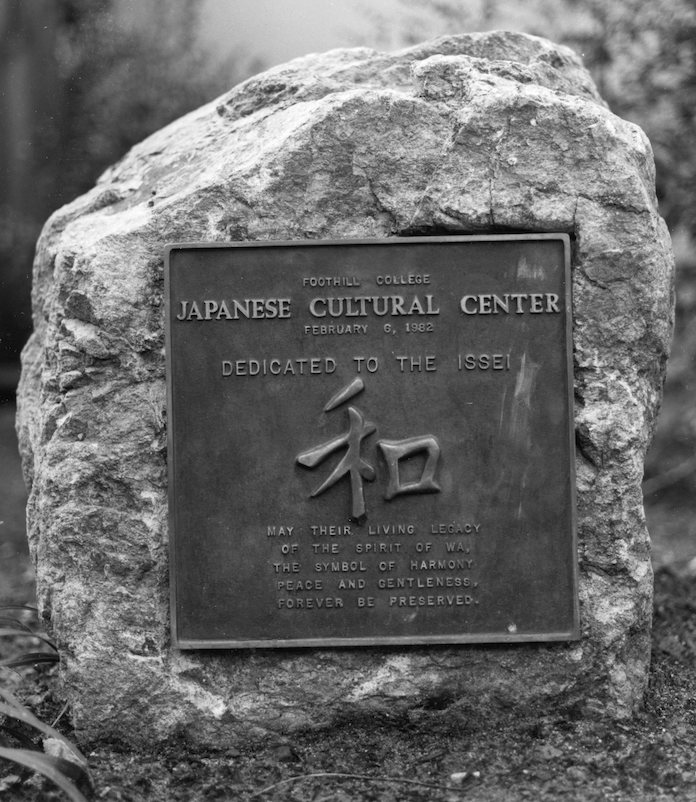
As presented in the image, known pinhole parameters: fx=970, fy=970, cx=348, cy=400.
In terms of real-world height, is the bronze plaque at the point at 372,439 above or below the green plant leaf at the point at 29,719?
above

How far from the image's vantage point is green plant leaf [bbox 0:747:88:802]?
2.75m

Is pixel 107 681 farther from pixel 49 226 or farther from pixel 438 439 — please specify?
pixel 49 226

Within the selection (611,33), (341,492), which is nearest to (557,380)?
(341,492)

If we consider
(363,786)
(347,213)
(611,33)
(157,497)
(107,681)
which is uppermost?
(611,33)

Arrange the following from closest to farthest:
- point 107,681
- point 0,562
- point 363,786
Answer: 1. point 363,786
2. point 107,681
3. point 0,562

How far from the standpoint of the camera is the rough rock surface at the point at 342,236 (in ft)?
10.9

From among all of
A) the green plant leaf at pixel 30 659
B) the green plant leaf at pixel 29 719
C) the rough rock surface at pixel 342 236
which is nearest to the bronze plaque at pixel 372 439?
the rough rock surface at pixel 342 236

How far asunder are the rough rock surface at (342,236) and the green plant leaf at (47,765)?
1.42 ft

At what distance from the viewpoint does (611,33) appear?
7023 millimetres

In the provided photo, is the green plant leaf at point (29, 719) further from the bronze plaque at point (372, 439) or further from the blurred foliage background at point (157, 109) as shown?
the blurred foliage background at point (157, 109)

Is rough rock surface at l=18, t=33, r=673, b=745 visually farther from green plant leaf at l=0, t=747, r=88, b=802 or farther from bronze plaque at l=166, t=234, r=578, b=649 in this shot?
green plant leaf at l=0, t=747, r=88, b=802

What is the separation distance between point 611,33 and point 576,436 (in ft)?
15.6

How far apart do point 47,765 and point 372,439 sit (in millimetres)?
1428

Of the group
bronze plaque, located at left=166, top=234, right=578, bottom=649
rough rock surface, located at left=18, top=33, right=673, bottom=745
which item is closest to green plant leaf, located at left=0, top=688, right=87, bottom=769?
rough rock surface, located at left=18, top=33, right=673, bottom=745
